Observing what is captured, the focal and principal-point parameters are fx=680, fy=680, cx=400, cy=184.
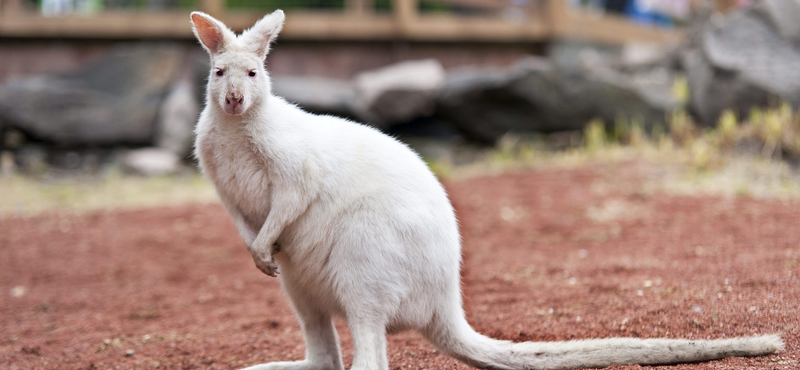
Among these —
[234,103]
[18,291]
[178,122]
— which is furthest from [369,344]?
[178,122]

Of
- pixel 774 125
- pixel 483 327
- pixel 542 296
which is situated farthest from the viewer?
pixel 774 125

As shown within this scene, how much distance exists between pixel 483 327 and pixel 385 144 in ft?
3.44

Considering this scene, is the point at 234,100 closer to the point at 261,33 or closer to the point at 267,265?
the point at 261,33

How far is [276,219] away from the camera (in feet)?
7.63

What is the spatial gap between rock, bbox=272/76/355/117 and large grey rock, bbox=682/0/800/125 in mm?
3890

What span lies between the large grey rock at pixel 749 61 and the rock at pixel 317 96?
389 cm

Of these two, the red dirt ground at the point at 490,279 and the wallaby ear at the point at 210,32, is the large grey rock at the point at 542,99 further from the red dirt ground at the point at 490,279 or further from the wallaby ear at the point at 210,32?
the wallaby ear at the point at 210,32

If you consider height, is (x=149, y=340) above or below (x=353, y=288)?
below

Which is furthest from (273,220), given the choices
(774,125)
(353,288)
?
(774,125)

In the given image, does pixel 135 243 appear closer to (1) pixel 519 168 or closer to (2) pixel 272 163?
(2) pixel 272 163

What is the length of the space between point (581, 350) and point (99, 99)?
755 cm

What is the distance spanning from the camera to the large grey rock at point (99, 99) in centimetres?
813

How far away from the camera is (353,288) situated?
90.5 inches

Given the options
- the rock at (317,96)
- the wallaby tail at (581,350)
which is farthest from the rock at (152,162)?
the wallaby tail at (581,350)
